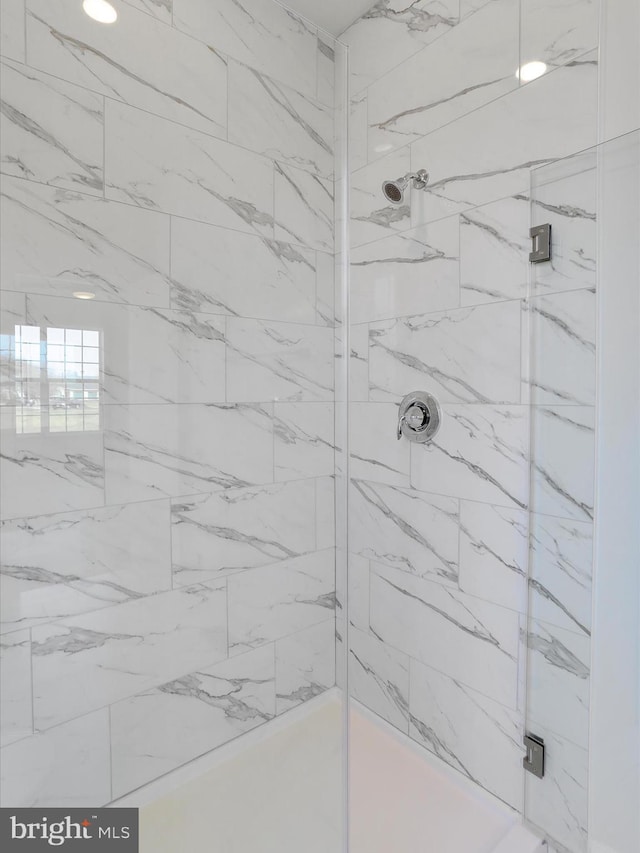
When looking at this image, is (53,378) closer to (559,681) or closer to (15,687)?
(15,687)

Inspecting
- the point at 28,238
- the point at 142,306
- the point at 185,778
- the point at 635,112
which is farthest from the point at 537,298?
the point at 185,778

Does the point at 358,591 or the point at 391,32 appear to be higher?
the point at 391,32

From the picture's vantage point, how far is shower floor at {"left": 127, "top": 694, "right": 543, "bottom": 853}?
909mm

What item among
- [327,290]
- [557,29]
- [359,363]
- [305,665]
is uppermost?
[557,29]

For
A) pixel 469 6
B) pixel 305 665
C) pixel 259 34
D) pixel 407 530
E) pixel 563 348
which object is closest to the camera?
pixel 563 348

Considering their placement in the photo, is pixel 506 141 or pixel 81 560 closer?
pixel 81 560

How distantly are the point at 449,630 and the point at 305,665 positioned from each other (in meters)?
0.41

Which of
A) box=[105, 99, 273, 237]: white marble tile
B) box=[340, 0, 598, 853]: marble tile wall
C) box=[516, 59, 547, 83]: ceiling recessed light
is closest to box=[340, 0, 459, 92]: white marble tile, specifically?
box=[340, 0, 598, 853]: marble tile wall

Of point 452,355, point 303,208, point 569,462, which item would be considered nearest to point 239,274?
point 303,208

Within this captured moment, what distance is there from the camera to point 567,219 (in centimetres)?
88

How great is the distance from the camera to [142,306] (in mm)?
1055

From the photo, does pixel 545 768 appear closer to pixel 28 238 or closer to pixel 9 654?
A: pixel 9 654

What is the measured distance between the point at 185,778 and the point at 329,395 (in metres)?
0.90

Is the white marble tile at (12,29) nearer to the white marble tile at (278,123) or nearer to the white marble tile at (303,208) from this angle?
the white marble tile at (278,123)
